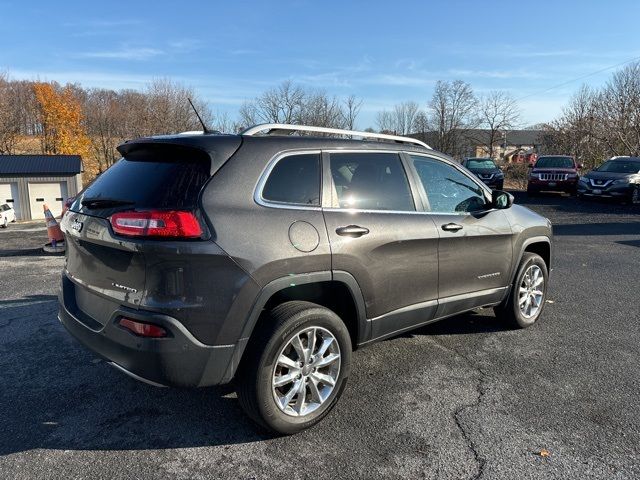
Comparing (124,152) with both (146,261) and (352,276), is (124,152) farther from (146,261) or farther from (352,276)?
(352,276)

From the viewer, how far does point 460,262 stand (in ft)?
12.4

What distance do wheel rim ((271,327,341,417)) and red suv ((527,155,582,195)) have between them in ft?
66.3

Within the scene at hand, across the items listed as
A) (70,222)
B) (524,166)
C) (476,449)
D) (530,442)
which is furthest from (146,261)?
(524,166)

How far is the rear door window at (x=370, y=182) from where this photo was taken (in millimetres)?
3080

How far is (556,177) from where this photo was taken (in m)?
20.0

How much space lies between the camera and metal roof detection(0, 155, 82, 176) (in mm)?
35938

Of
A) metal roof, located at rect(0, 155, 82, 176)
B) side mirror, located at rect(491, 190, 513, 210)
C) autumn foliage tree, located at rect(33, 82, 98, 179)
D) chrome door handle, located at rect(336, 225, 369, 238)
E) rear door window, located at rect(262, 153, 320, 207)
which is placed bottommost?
chrome door handle, located at rect(336, 225, 369, 238)

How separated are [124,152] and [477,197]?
296 centimetres

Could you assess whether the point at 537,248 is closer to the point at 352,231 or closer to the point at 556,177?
the point at 352,231

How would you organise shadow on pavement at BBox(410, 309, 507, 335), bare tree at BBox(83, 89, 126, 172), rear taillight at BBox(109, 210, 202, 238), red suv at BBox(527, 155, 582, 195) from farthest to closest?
bare tree at BBox(83, 89, 126, 172)
red suv at BBox(527, 155, 582, 195)
shadow on pavement at BBox(410, 309, 507, 335)
rear taillight at BBox(109, 210, 202, 238)

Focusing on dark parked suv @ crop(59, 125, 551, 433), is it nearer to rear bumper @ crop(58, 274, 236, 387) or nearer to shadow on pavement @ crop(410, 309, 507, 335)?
rear bumper @ crop(58, 274, 236, 387)

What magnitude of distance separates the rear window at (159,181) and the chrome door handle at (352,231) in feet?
2.95

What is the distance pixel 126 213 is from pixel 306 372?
142 cm

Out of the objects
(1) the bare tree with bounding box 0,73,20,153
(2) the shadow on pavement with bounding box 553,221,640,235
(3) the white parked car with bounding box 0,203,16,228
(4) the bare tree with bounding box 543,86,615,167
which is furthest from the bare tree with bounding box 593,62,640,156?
(1) the bare tree with bounding box 0,73,20,153
